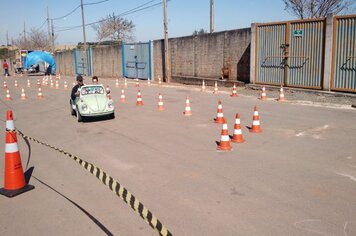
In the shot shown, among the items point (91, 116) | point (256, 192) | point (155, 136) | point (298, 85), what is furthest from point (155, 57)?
point (256, 192)

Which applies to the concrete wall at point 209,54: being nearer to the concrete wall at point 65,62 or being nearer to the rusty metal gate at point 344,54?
the rusty metal gate at point 344,54

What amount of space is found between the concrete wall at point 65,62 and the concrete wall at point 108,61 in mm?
9734

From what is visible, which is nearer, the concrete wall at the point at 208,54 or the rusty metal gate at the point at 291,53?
the rusty metal gate at the point at 291,53

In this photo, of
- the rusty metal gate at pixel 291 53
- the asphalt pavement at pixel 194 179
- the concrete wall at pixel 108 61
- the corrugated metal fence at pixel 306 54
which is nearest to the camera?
the asphalt pavement at pixel 194 179

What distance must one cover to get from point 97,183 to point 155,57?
2625 centimetres

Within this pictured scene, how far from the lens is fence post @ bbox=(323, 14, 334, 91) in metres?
15.9

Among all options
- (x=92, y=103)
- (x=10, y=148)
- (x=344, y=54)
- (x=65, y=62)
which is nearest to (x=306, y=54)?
(x=344, y=54)

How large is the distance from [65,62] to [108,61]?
18.3m

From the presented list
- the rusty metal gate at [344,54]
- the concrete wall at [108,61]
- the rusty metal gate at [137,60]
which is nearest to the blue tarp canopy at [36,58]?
the concrete wall at [108,61]

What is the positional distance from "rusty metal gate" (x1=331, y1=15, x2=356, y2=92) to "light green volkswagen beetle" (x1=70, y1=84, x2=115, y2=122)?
9.62 meters

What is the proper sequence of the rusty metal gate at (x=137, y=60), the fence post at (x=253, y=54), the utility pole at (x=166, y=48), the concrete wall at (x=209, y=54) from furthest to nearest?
the rusty metal gate at (x=137, y=60)
the utility pole at (x=166, y=48)
the concrete wall at (x=209, y=54)
the fence post at (x=253, y=54)

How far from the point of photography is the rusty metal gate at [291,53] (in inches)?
661

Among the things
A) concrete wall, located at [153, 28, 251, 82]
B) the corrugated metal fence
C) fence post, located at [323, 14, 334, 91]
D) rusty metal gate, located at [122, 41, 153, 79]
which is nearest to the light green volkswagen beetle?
fence post, located at [323, 14, 334, 91]

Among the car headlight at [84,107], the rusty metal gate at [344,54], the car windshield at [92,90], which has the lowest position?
the car headlight at [84,107]
